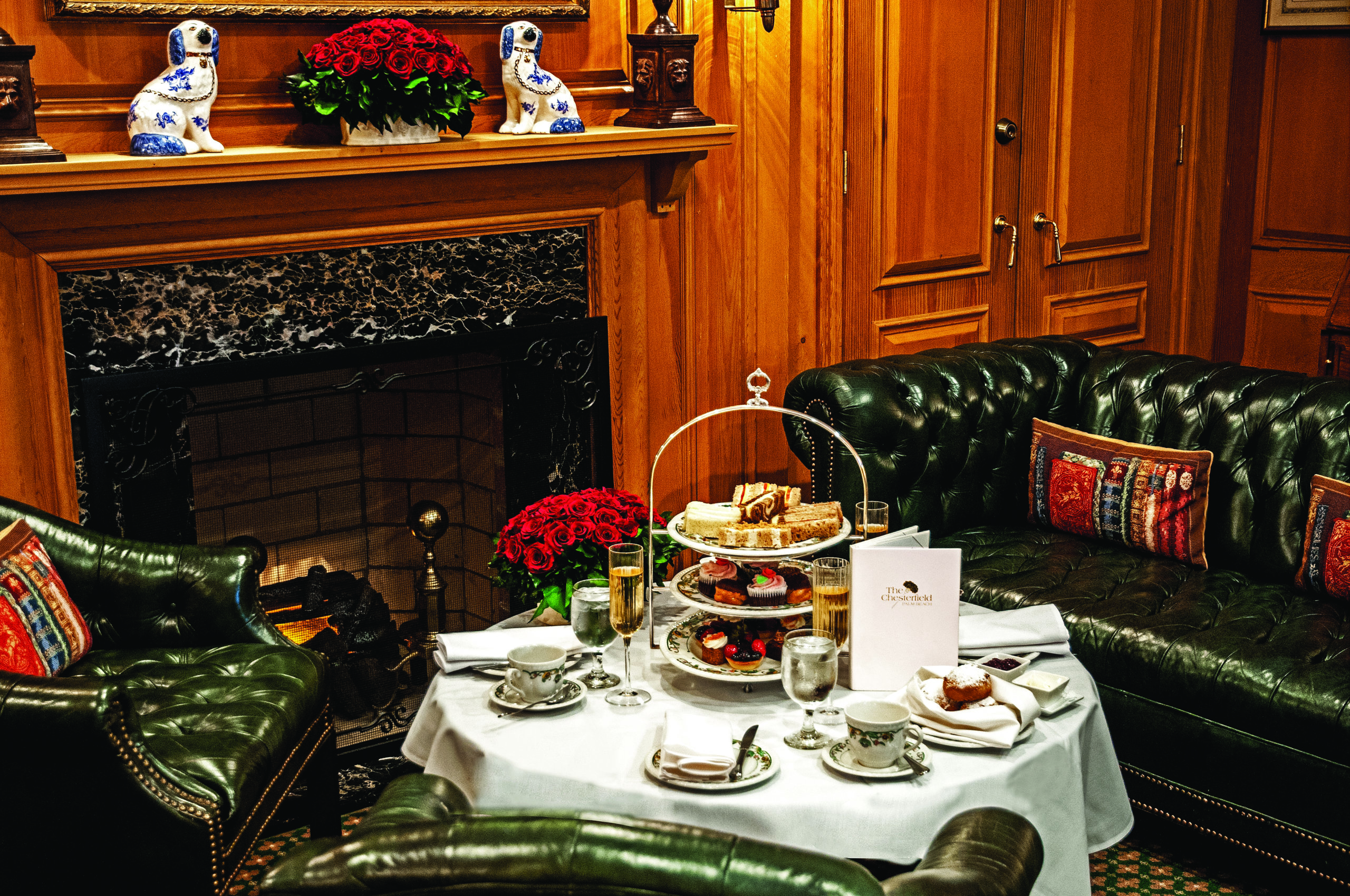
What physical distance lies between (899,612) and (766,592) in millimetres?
207

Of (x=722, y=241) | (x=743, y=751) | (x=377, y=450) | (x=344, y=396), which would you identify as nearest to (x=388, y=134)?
(x=344, y=396)

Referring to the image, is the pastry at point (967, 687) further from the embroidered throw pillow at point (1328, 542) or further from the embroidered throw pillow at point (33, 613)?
the embroidered throw pillow at point (33, 613)

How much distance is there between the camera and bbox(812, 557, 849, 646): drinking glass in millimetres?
1992

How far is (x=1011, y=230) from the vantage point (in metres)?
4.12

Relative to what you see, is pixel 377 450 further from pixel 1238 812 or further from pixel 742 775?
pixel 1238 812

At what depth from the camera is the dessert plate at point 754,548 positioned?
79.9 inches

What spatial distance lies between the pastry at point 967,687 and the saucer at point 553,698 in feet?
1.81

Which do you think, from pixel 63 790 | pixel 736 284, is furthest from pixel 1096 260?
pixel 63 790

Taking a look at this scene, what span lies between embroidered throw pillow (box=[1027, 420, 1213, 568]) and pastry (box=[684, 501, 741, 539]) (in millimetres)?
1332

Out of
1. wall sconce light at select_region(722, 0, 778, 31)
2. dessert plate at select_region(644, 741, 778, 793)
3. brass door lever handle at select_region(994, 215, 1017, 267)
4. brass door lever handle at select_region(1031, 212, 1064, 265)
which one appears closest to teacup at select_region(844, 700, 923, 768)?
dessert plate at select_region(644, 741, 778, 793)

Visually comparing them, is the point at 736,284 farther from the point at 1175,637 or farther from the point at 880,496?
the point at 1175,637

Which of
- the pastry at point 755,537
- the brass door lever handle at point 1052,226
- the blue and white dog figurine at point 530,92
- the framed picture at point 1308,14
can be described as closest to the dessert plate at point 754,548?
the pastry at point 755,537

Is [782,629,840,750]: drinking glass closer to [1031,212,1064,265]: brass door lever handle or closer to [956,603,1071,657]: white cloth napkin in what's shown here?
[956,603,1071,657]: white cloth napkin

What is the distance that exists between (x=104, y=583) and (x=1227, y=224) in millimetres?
4084
